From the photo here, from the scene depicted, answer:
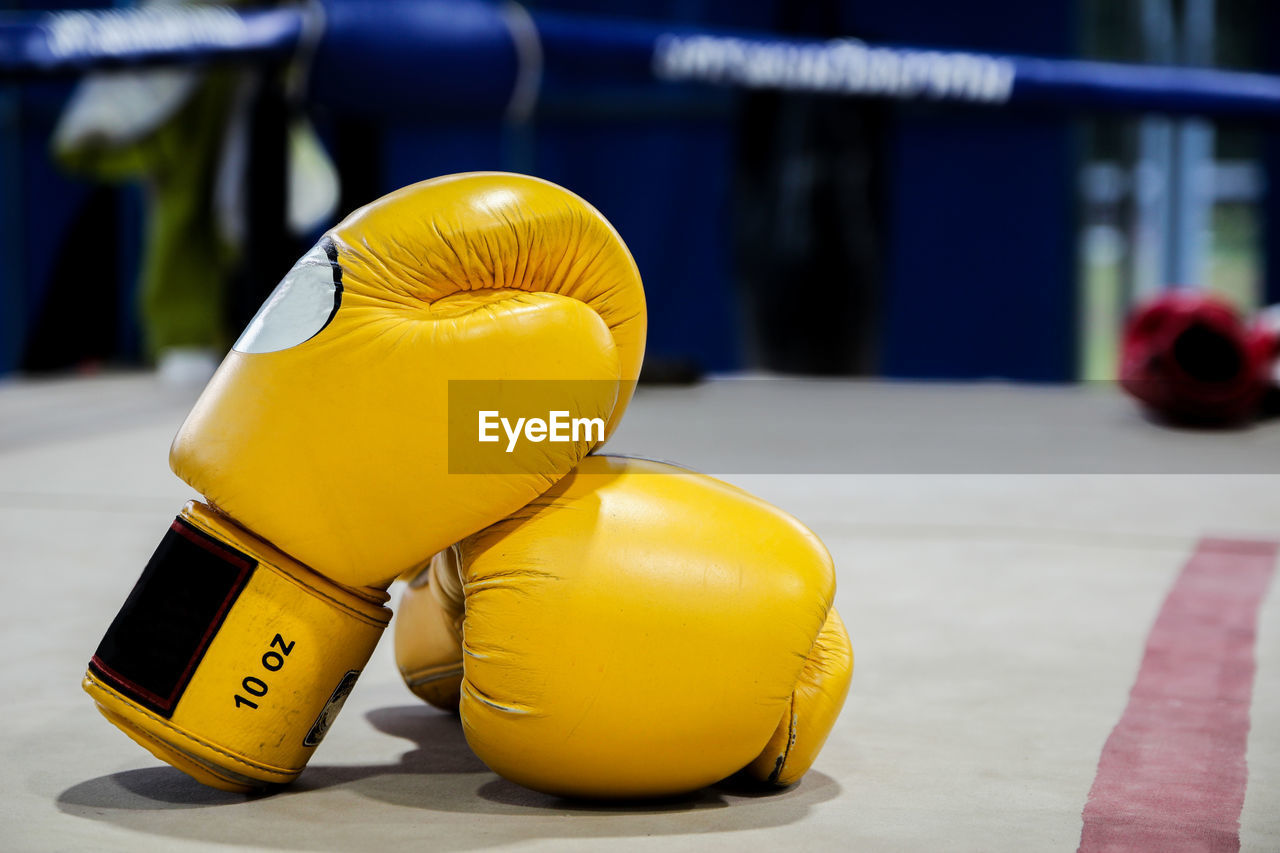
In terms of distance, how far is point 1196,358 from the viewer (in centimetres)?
478

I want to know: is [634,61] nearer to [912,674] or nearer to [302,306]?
[912,674]

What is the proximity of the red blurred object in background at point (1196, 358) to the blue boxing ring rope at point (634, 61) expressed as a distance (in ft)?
3.65

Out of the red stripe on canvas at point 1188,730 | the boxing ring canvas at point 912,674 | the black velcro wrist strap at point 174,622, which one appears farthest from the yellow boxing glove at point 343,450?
the red stripe on canvas at point 1188,730

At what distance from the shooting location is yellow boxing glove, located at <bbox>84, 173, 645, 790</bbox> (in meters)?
1.59

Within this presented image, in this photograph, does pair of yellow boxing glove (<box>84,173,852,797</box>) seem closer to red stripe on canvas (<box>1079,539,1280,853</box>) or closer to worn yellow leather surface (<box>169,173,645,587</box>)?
worn yellow leather surface (<box>169,173,645,587</box>)

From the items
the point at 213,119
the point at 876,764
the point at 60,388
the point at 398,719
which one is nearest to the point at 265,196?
the point at 213,119

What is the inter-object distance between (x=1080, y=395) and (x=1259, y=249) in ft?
5.26

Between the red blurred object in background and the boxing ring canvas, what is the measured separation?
145 mm

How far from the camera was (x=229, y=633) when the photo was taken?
1.62 meters

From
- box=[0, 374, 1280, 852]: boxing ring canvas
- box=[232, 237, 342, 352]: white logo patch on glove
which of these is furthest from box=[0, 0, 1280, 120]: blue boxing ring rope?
box=[232, 237, 342, 352]: white logo patch on glove

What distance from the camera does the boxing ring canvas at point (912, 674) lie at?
1597 millimetres

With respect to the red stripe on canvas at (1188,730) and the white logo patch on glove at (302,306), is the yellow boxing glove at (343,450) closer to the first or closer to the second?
the white logo patch on glove at (302,306)

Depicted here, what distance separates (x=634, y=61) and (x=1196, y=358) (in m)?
2.20

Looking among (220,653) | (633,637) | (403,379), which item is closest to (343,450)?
(403,379)
